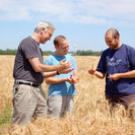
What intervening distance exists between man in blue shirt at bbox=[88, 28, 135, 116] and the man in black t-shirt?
3.30 feet

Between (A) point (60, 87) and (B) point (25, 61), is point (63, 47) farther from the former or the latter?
(B) point (25, 61)

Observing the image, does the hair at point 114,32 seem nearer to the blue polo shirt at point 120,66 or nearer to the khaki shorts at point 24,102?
the blue polo shirt at point 120,66

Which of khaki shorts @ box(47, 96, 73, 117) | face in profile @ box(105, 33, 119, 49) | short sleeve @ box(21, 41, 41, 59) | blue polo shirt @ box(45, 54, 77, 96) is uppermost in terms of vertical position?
face in profile @ box(105, 33, 119, 49)

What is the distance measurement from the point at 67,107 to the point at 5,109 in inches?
201

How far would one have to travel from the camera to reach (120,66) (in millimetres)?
8219

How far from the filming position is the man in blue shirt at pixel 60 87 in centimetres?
805

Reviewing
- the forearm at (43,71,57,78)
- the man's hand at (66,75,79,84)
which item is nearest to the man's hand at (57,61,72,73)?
the man's hand at (66,75,79,84)

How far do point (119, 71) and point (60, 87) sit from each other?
37.7 inches

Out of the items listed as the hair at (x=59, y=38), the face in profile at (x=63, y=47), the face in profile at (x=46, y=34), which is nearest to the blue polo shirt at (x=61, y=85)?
the face in profile at (x=63, y=47)

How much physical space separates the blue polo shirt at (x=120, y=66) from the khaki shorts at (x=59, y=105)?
714mm

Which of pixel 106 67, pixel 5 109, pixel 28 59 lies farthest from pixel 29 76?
pixel 5 109

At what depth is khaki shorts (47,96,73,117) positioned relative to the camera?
320 inches

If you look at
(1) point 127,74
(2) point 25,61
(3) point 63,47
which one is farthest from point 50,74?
(1) point 127,74

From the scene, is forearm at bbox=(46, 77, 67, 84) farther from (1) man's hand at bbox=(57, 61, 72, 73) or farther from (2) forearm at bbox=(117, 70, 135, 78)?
(2) forearm at bbox=(117, 70, 135, 78)
